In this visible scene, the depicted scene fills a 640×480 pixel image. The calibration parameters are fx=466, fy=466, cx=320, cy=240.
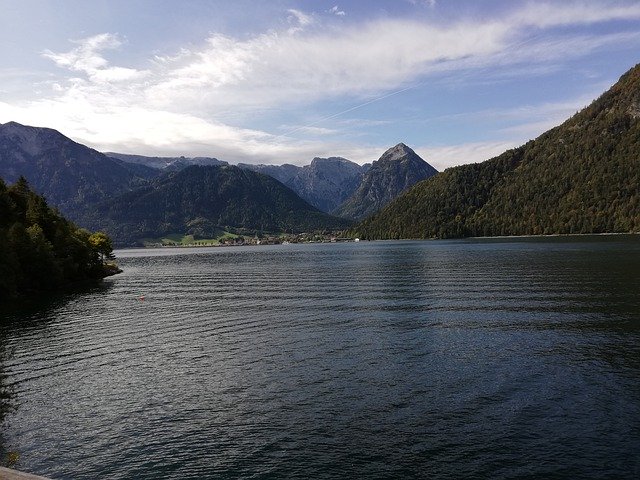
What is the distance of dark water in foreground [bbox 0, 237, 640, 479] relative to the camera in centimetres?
2700

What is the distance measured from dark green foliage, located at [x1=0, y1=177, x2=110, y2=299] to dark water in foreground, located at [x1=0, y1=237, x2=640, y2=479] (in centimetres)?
2818

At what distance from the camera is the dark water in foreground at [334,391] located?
88.6ft

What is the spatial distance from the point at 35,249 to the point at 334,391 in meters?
105

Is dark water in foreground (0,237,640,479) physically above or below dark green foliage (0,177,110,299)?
below

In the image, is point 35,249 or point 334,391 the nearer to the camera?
point 334,391

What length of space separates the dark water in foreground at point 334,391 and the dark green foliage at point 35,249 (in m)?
28.2

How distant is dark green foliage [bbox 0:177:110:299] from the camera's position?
4045 inches

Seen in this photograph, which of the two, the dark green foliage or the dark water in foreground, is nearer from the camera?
the dark water in foreground

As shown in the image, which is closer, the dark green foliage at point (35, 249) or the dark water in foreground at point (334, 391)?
the dark water in foreground at point (334, 391)

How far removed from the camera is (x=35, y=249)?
115 meters

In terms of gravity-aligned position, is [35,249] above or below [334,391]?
above

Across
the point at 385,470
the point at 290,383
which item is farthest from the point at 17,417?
the point at 385,470

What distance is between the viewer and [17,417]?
34531 mm

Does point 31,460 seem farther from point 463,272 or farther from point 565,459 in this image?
point 463,272
